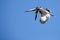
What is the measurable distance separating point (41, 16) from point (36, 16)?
0.24ft

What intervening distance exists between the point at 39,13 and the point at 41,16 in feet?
0.09

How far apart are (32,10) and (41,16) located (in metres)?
0.07

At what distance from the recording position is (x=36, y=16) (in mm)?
1184

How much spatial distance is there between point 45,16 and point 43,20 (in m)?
0.03

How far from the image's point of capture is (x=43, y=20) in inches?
43.1

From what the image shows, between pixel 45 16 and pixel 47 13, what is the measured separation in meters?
0.02

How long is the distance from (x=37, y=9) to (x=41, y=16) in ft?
0.16

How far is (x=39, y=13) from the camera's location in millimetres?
1136

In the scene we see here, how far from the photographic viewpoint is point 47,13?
111 cm

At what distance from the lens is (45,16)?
1106 mm

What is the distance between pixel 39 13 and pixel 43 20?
0.06 meters

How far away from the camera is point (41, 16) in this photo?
43.8 inches

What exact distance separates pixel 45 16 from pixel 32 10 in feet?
0.28
